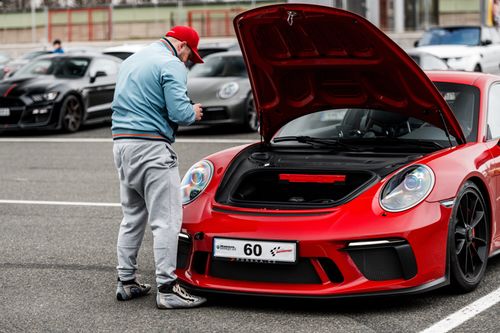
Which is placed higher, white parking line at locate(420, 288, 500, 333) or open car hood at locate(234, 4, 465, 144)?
open car hood at locate(234, 4, 465, 144)

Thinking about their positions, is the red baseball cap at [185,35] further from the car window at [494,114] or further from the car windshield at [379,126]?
the car window at [494,114]

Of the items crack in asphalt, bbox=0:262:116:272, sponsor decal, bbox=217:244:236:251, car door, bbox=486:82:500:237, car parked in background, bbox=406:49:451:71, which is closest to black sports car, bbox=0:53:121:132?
car parked in background, bbox=406:49:451:71

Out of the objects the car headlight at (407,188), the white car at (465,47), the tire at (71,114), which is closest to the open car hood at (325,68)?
the car headlight at (407,188)

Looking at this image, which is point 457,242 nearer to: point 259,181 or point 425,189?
point 425,189

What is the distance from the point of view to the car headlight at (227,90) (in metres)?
16.9

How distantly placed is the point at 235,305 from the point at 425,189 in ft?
4.05

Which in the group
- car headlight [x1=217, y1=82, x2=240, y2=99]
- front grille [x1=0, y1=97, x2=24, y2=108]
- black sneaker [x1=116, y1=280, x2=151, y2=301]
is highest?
car headlight [x1=217, y1=82, x2=240, y2=99]

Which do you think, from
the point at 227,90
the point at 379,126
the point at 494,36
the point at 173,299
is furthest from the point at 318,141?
the point at 494,36

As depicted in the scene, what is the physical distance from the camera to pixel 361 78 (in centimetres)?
668

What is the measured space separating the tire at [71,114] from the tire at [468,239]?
39.2 ft

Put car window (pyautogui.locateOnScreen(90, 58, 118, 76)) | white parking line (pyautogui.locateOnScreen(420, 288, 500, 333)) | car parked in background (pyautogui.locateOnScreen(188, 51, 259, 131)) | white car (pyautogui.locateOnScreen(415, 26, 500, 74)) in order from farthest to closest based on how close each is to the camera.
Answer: white car (pyautogui.locateOnScreen(415, 26, 500, 74)) → car window (pyautogui.locateOnScreen(90, 58, 118, 76)) → car parked in background (pyautogui.locateOnScreen(188, 51, 259, 131)) → white parking line (pyautogui.locateOnScreen(420, 288, 500, 333))

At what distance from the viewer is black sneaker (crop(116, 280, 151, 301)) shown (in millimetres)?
6262

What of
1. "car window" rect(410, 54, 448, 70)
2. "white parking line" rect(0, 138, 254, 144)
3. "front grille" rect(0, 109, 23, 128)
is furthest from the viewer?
"car window" rect(410, 54, 448, 70)

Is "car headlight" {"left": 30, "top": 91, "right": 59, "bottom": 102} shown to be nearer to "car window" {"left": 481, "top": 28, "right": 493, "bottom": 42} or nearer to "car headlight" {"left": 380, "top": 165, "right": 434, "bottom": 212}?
"car window" {"left": 481, "top": 28, "right": 493, "bottom": 42}
